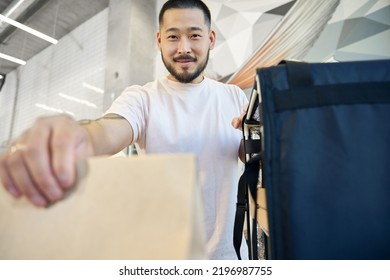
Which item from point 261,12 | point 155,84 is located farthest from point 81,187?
point 261,12

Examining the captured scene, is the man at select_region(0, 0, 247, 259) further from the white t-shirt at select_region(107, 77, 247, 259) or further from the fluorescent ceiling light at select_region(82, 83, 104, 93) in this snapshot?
the fluorescent ceiling light at select_region(82, 83, 104, 93)

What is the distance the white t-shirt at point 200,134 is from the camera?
0.75 metres

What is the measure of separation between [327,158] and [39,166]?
40cm

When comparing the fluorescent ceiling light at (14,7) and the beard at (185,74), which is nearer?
the beard at (185,74)

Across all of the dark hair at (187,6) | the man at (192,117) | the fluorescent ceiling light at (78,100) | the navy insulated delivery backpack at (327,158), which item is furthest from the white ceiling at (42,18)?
the navy insulated delivery backpack at (327,158)

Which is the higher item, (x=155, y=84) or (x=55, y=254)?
(x=155, y=84)

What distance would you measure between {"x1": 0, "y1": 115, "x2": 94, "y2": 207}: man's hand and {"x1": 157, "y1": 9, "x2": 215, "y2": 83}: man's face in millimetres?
629

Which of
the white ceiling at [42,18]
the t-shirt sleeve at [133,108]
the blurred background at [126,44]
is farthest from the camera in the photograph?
the white ceiling at [42,18]

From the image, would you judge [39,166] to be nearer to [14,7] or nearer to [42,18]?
[14,7]

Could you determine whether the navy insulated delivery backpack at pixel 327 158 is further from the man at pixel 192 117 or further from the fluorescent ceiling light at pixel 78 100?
the fluorescent ceiling light at pixel 78 100

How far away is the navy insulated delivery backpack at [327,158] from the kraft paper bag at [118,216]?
0.19 meters

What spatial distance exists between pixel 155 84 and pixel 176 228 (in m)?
0.74

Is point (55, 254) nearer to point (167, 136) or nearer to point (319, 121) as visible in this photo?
point (319, 121)

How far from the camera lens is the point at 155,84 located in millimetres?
894
